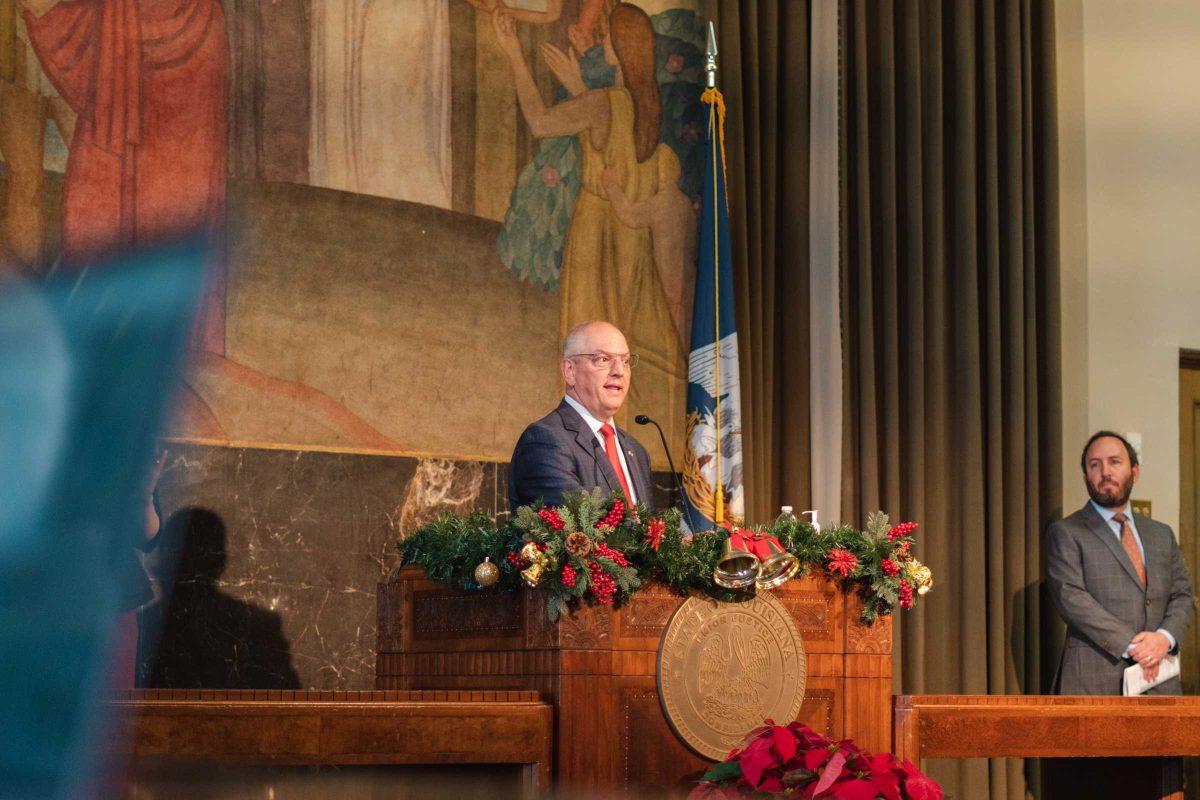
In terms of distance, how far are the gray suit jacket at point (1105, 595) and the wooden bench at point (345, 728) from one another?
354 cm

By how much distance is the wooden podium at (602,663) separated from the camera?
3.77 m

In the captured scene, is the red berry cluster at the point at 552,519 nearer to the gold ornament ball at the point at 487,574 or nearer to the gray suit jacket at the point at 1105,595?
the gold ornament ball at the point at 487,574

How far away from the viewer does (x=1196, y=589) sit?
8.19m

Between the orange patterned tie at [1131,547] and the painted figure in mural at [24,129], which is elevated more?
the painted figure in mural at [24,129]

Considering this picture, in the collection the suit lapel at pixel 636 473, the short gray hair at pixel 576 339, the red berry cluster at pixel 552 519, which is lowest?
the red berry cluster at pixel 552 519

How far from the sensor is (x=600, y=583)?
3.75 m

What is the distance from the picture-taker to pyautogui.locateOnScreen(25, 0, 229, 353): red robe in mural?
19.2 ft

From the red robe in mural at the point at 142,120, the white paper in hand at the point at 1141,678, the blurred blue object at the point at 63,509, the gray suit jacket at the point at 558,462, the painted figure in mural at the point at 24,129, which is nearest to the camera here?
the blurred blue object at the point at 63,509

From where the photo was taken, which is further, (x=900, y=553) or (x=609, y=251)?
(x=609, y=251)

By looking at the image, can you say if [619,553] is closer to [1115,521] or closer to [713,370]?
[713,370]

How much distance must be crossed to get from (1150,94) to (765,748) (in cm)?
609

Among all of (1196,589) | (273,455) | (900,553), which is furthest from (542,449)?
(1196,589)

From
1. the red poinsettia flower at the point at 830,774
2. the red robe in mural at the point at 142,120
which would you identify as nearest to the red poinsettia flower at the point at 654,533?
the red poinsettia flower at the point at 830,774

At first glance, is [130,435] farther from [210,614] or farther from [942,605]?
[942,605]
